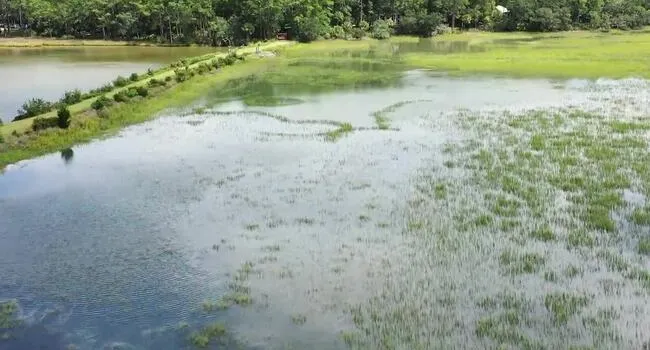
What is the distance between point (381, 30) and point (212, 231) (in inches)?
2652

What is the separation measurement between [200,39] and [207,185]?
63585mm

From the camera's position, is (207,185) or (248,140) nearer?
(207,185)

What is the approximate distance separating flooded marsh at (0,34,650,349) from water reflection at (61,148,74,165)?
2.1 inches

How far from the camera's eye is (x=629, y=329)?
7328mm

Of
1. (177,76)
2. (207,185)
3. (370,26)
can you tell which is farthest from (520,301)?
(370,26)

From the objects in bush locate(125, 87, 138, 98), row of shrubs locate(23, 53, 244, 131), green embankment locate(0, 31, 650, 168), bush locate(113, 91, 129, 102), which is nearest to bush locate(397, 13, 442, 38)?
green embankment locate(0, 31, 650, 168)

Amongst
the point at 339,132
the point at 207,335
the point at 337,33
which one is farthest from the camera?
the point at 337,33

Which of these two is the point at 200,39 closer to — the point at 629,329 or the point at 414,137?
the point at 414,137

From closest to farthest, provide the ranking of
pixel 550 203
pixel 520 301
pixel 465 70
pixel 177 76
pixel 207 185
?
1. pixel 520 301
2. pixel 550 203
3. pixel 207 185
4. pixel 177 76
5. pixel 465 70

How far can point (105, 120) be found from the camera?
71.5ft

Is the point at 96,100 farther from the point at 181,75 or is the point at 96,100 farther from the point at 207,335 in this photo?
the point at 207,335

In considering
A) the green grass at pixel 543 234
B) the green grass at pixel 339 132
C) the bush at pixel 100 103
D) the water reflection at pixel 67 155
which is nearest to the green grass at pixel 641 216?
the green grass at pixel 543 234

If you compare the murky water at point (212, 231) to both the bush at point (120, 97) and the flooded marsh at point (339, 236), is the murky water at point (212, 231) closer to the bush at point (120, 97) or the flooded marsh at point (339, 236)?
the flooded marsh at point (339, 236)

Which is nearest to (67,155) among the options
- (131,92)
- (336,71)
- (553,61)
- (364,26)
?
(131,92)
